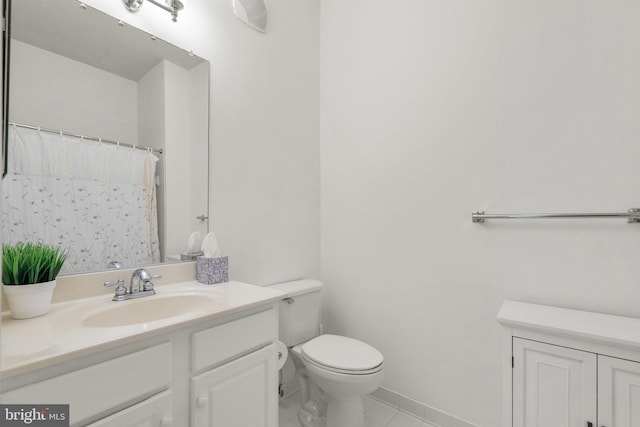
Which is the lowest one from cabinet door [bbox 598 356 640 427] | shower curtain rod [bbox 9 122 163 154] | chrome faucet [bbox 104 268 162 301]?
cabinet door [bbox 598 356 640 427]

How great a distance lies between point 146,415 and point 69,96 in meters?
1.18

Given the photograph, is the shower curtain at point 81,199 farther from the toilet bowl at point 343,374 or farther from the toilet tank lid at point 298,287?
the toilet bowl at point 343,374

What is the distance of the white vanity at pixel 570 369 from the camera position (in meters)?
1.16

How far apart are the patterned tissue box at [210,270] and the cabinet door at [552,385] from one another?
4.25ft

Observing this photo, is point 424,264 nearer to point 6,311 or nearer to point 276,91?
point 276,91

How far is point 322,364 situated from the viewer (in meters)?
1.60

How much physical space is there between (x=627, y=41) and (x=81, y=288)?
238 centimetres

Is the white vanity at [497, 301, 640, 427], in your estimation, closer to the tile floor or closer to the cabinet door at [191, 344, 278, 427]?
the tile floor

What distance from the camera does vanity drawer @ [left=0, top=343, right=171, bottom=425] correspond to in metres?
0.82

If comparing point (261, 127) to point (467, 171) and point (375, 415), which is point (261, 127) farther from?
point (375, 415)

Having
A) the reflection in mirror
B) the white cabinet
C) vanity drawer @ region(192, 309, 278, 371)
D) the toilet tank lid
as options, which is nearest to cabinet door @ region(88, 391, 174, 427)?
the white cabinet

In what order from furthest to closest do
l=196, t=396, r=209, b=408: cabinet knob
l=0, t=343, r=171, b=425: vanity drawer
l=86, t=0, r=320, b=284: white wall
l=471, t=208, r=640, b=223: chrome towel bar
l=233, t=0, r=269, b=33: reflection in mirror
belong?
l=233, t=0, r=269, b=33: reflection in mirror < l=86, t=0, r=320, b=284: white wall < l=471, t=208, r=640, b=223: chrome towel bar < l=196, t=396, r=209, b=408: cabinet knob < l=0, t=343, r=171, b=425: vanity drawer

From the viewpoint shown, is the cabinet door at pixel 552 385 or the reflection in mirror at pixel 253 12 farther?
the reflection in mirror at pixel 253 12

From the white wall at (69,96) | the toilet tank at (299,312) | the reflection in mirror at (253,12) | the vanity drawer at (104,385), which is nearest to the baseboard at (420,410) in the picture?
the toilet tank at (299,312)
